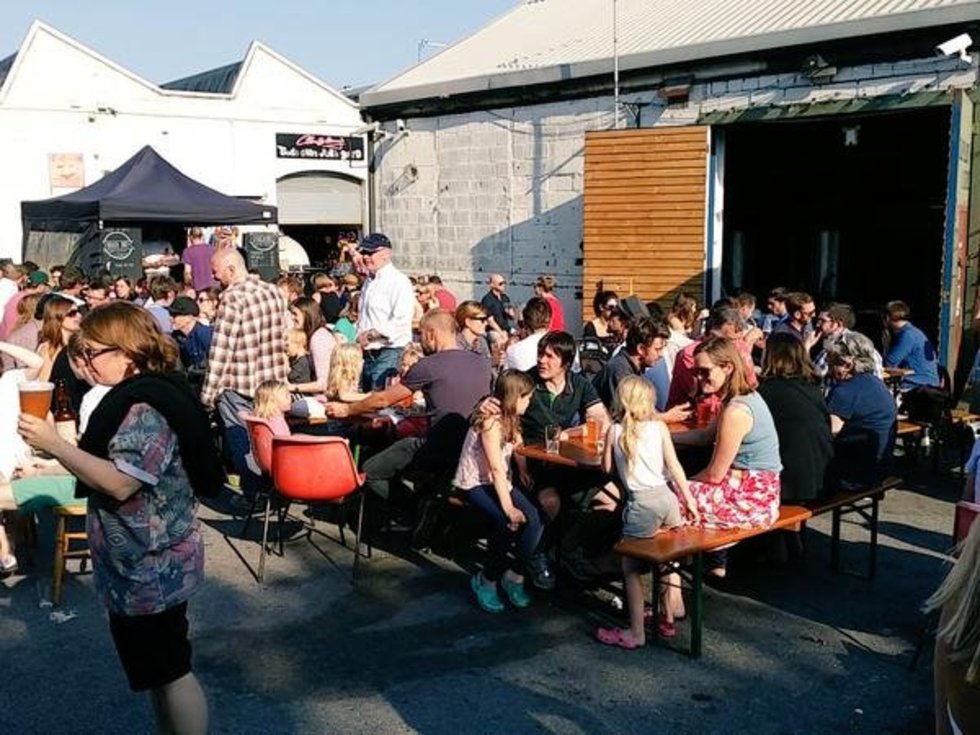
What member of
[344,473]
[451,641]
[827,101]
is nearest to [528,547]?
[451,641]

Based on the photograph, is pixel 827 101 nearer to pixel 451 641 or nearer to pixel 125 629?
pixel 451 641

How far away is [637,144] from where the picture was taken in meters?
11.7

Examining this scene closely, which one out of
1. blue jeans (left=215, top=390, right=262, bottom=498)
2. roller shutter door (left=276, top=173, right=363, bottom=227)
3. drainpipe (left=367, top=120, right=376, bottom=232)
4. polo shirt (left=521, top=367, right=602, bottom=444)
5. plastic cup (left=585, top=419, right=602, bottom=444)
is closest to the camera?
plastic cup (left=585, top=419, right=602, bottom=444)

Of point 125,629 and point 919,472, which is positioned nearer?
point 125,629

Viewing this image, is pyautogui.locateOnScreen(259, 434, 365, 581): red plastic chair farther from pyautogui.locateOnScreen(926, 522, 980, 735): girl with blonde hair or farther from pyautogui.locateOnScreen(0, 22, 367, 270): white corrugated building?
pyautogui.locateOnScreen(0, 22, 367, 270): white corrugated building

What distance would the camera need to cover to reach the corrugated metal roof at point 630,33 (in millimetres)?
10398

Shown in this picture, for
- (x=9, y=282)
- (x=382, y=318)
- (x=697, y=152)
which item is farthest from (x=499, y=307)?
(x=9, y=282)

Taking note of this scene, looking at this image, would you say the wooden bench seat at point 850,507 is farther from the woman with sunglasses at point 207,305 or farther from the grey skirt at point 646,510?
the woman with sunglasses at point 207,305

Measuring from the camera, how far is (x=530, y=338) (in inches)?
277

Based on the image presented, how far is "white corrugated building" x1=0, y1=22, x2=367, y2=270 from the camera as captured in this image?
602 inches

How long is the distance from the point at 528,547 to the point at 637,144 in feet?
25.0

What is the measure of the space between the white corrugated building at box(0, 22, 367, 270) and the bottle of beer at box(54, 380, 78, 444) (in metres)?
9.60

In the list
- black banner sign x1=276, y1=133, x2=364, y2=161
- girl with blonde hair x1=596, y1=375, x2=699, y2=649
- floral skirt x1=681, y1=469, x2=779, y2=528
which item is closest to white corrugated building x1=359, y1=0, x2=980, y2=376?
black banner sign x1=276, y1=133, x2=364, y2=161

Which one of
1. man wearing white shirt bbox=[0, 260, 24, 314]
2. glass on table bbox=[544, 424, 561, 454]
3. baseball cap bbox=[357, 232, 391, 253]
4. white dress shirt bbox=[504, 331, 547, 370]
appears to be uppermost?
baseball cap bbox=[357, 232, 391, 253]
